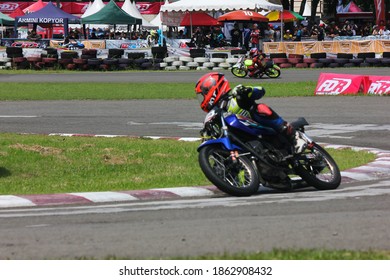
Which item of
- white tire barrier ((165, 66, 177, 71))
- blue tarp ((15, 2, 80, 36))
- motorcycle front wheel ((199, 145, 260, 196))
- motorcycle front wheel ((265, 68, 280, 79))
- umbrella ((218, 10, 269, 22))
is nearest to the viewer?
motorcycle front wheel ((199, 145, 260, 196))

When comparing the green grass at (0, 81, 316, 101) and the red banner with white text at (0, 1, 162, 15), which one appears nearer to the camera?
the green grass at (0, 81, 316, 101)

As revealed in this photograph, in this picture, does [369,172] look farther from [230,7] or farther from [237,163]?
[230,7]

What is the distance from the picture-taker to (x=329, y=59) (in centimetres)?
3381

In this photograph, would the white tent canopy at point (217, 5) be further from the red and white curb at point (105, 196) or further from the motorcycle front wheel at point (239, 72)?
the red and white curb at point (105, 196)

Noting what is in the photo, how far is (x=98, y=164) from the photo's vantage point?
11.1m

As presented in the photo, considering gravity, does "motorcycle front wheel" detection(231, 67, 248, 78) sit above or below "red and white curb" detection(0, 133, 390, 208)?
below

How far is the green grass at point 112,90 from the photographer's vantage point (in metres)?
22.4

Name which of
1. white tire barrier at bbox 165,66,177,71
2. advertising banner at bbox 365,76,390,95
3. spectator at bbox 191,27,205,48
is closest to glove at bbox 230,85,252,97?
advertising banner at bbox 365,76,390,95

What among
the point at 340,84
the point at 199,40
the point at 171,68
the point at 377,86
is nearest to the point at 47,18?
the point at 199,40

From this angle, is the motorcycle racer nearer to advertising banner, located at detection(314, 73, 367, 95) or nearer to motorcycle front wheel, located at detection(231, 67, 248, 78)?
advertising banner, located at detection(314, 73, 367, 95)

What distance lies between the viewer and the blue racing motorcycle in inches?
333

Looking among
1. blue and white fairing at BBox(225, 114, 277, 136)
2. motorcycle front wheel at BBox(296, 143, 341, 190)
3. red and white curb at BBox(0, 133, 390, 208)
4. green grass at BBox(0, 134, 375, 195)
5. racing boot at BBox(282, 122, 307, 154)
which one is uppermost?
blue and white fairing at BBox(225, 114, 277, 136)

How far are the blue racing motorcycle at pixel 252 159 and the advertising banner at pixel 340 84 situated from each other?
504 inches

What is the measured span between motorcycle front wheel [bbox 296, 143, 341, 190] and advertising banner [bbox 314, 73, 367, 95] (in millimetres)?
12785
